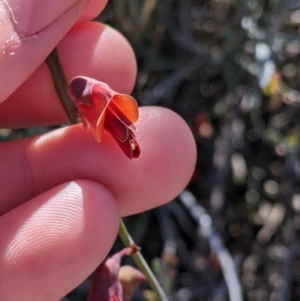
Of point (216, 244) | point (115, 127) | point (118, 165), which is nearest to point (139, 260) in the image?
point (118, 165)

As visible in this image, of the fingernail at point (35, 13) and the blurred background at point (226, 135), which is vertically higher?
the fingernail at point (35, 13)

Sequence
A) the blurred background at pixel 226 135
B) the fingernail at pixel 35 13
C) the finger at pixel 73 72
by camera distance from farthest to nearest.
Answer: the blurred background at pixel 226 135, the finger at pixel 73 72, the fingernail at pixel 35 13

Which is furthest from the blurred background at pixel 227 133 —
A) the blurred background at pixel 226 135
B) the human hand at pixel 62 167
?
the human hand at pixel 62 167

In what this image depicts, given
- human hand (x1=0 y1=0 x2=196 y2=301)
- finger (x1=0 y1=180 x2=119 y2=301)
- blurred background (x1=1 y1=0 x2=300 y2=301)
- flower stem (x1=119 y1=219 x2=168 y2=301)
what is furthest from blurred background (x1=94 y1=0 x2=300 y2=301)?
finger (x1=0 y1=180 x2=119 y2=301)

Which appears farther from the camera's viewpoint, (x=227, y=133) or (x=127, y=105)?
(x=227, y=133)

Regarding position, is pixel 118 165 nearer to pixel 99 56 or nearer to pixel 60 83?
pixel 60 83

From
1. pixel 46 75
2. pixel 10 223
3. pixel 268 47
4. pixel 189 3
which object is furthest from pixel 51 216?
pixel 189 3

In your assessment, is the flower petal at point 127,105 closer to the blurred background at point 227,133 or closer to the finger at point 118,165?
the finger at point 118,165
